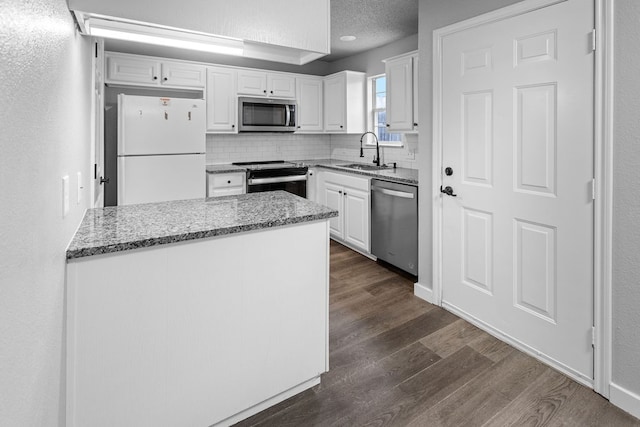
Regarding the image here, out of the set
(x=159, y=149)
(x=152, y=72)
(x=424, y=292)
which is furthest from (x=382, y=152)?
(x=152, y=72)

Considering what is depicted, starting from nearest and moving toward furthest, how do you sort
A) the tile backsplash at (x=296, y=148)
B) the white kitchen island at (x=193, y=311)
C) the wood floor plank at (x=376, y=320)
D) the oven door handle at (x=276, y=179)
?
the white kitchen island at (x=193, y=311) → the wood floor plank at (x=376, y=320) → the oven door handle at (x=276, y=179) → the tile backsplash at (x=296, y=148)

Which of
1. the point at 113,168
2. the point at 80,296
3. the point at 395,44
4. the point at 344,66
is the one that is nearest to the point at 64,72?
the point at 80,296

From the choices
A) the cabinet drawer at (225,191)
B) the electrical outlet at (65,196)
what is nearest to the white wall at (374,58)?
the cabinet drawer at (225,191)

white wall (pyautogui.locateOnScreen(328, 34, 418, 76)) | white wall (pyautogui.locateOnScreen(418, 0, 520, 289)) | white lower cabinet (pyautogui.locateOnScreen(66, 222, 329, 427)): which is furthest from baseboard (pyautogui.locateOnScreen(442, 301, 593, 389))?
white wall (pyautogui.locateOnScreen(328, 34, 418, 76))

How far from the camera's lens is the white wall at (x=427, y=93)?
251 cm

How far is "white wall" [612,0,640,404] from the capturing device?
65.4 inches

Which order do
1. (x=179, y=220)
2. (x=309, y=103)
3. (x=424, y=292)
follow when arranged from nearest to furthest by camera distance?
(x=179, y=220) < (x=424, y=292) < (x=309, y=103)

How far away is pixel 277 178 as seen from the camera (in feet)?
14.8

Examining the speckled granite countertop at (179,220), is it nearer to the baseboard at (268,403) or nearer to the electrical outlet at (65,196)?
the electrical outlet at (65,196)

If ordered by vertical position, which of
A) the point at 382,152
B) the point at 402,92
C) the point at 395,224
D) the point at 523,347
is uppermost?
the point at 402,92

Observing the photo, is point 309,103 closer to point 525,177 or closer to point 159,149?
point 159,149

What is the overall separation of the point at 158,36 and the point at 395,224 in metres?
2.53

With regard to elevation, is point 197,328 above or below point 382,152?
below

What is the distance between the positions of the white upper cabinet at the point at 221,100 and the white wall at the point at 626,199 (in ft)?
12.2
